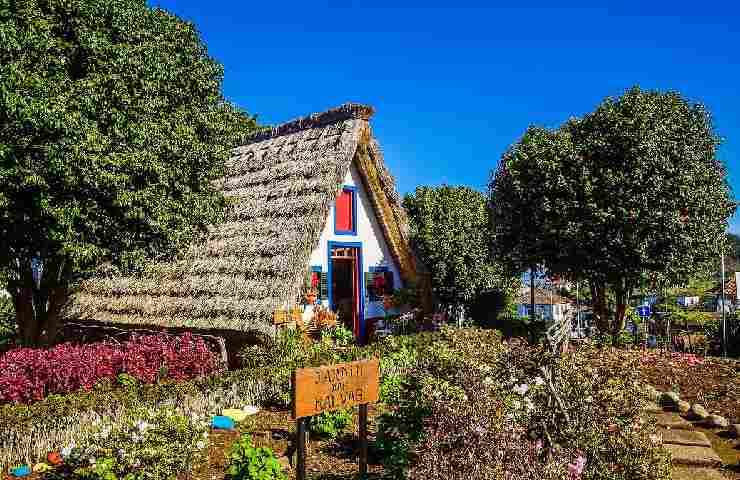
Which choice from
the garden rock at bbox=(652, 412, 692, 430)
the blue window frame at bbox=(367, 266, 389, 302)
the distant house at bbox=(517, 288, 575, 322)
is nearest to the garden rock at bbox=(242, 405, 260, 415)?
the garden rock at bbox=(652, 412, 692, 430)

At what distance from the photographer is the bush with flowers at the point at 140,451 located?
5.88 metres

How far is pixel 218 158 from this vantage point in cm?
1276

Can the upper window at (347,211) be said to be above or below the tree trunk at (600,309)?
above

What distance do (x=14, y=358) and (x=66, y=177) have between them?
296 centimetres

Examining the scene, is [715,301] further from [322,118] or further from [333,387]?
[333,387]

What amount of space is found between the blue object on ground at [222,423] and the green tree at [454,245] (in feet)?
40.4

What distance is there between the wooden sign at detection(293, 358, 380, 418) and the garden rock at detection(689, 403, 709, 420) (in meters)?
6.09

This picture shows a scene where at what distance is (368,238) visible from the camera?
17.0 metres

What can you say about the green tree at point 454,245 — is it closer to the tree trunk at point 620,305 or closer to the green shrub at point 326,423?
the tree trunk at point 620,305

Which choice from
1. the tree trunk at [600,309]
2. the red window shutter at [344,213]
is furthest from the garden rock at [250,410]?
the tree trunk at [600,309]

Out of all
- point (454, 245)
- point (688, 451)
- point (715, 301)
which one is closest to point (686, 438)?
point (688, 451)

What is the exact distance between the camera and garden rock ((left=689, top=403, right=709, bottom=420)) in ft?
30.9

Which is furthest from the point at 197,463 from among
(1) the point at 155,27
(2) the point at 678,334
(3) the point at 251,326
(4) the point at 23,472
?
(2) the point at 678,334

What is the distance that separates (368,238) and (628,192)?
6858 mm
